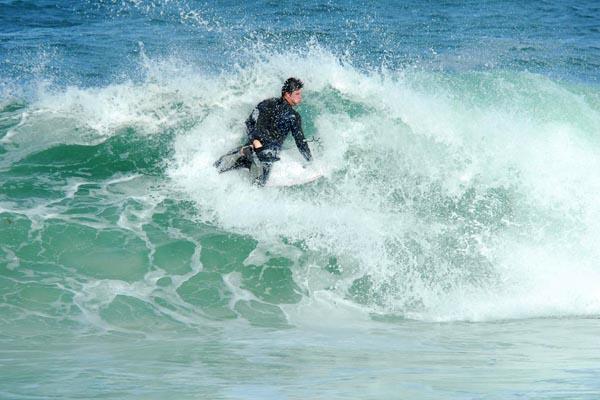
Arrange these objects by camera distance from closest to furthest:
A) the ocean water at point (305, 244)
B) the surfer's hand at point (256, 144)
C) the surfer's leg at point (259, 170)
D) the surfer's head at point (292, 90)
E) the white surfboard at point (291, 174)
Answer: the ocean water at point (305, 244) < the surfer's head at point (292, 90) < the surfer's hand at point (256, 144) < the surfer's leg at point (259, 170) < the white surfboard at point (291, 174)

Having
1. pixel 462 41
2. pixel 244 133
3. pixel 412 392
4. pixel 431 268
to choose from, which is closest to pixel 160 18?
pixel 462 41

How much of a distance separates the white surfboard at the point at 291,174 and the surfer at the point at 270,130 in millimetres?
237

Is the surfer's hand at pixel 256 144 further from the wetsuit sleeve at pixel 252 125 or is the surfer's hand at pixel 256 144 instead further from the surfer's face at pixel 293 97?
the surfer's face at pixel 293 97

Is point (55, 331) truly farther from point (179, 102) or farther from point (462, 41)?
point (462, 41)

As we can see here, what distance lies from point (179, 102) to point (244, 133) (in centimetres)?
160

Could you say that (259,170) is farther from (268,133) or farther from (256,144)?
(268,133)

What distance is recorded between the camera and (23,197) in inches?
401

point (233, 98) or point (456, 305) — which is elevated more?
point (233, 98)

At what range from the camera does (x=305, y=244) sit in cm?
957

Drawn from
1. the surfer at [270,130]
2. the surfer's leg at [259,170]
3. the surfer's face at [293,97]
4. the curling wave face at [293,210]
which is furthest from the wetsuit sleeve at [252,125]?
the curling wave face at [293,210]

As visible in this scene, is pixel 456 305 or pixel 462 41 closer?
pixel 456 305

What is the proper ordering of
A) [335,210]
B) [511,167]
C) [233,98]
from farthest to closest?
[233,98] → [511,167] → [335,210]

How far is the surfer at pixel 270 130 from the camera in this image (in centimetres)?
970

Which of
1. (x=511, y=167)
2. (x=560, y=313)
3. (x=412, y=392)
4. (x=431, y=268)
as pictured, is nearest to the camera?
(x=412, y=392)
